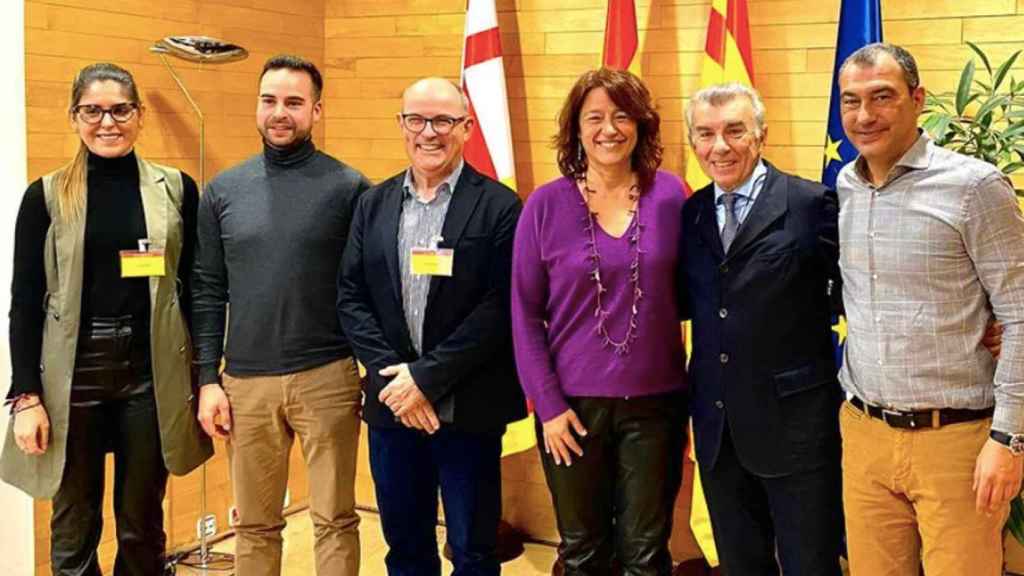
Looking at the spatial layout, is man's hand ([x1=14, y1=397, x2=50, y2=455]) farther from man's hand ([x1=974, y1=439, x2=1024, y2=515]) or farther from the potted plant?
the potted plant

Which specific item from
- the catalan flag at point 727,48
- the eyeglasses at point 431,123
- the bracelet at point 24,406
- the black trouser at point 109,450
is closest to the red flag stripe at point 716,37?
the catalan flag at point 727,48

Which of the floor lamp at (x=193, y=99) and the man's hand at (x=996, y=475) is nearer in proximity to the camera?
the man's hand at (x=996, y=475)

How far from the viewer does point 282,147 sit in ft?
8.70

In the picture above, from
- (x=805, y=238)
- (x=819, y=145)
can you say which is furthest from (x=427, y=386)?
(x=819, y=145)

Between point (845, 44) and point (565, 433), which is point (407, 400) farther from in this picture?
point (845, 44)

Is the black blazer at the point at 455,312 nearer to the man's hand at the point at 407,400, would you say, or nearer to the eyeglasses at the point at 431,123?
the man's hand at the point at 407,400

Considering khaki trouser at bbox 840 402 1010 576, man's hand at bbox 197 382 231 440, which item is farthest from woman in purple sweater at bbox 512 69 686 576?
man's hand at bbox 197 382 231 440

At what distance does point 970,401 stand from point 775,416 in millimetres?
A: 388

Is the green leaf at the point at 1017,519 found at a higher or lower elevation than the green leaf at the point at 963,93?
lower

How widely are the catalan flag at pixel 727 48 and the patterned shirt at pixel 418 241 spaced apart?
1.12 m

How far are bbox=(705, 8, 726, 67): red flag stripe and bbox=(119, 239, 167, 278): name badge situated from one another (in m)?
1.86

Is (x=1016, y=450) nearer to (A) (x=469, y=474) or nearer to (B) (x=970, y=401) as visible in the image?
(B) (x=970, y=401)

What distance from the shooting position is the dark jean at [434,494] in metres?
2.52

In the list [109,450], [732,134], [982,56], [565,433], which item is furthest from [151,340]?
[982,56]
